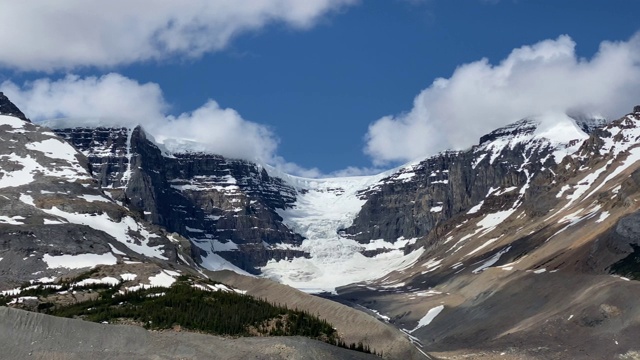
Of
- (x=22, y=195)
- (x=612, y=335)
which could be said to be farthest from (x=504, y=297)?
(x=22, y=195)

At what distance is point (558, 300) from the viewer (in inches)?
5842

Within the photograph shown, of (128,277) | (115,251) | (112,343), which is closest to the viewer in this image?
(112,343)

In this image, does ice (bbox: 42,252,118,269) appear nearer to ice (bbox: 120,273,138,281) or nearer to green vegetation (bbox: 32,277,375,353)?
ice (bbox: 120,273,138,281)

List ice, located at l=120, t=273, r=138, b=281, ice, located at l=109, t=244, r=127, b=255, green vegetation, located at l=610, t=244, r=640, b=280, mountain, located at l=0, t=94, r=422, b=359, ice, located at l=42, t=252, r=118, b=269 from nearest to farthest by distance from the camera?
1. mountain, located at l=0, t=94, r=422, b=359
2. ice, located at l=120, t=273, r=138, b=281
3. green vegetation, located at l=610, t=244, r=640, b=280
4. ice, located at l=42, t=252, r=118, b=269
5. ice, located at l=109, t=244, r=127, b=255

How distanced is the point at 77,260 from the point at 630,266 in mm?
90401

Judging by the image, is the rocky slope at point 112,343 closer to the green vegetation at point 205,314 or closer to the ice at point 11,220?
the green vegetation at point 205,314

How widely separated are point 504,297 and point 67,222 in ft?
271

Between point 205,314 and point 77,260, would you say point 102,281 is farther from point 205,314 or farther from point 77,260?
point 205,314

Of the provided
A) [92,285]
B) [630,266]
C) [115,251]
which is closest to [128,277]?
[92,285]

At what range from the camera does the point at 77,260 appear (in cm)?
16175

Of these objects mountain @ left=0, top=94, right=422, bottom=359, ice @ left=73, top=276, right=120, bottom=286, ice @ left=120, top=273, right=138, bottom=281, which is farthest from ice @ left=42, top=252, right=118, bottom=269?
ice @ left=73, top=276, right=120, bottom=286

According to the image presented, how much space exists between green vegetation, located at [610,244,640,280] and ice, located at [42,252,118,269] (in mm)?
82130

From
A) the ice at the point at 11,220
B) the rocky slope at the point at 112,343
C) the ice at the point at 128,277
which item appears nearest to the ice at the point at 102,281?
the ice at the point at 128,277

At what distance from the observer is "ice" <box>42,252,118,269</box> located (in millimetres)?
158500
